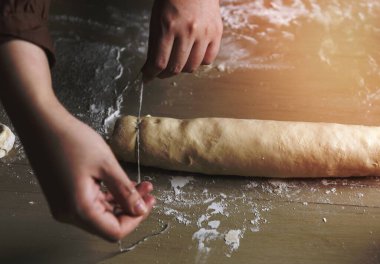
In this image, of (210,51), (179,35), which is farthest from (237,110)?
(179,35)

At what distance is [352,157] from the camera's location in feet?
3.94

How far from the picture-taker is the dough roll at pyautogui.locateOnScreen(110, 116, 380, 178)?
120cm

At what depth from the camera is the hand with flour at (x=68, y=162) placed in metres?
0.75

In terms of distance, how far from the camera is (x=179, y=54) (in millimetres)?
1176

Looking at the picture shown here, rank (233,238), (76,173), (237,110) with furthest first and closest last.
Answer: (237,110)
(233,238)
(76,173)

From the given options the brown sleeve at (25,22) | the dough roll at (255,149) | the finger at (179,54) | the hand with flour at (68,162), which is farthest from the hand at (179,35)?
the hand with flour at (68,162)

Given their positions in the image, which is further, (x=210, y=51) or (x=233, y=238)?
(x=210, y=51)

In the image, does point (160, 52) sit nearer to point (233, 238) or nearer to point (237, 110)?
point (237, 110)

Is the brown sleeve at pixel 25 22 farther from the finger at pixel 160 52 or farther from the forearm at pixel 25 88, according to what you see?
the finger at pixel 160 52

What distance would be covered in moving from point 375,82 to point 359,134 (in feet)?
1.21

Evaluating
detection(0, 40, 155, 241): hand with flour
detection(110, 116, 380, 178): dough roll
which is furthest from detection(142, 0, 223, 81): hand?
detection(0, 40, 155, 241): hand with flour

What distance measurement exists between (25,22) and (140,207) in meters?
0.50

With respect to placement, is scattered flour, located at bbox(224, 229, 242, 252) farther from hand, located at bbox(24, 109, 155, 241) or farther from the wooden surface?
hand, located at bbox(24, 109, 155, 241)

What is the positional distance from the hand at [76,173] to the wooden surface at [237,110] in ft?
1.19
